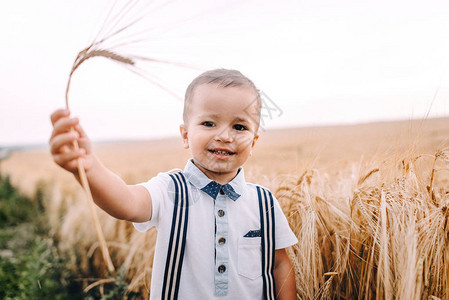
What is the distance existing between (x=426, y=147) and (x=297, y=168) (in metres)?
0.62

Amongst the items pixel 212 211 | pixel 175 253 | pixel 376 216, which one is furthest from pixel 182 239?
pixel 376 216

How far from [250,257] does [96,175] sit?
2.40 ft

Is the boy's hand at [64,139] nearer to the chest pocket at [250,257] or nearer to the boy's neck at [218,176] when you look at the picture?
the boy's neck at [218,176]

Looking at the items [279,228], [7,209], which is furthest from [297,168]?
[7,209]

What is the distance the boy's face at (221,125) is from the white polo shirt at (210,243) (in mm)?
104

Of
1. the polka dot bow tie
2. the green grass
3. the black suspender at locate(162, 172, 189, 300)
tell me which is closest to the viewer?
the black suspender at locate(162, 172, 189, 300)

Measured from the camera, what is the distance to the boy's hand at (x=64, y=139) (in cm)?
85

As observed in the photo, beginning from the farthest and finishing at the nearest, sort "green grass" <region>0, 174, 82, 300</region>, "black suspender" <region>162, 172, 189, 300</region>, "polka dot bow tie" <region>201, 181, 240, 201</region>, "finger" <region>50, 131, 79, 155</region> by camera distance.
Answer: "green grass" <region>0, 174, 82, 300</region> → "polka dot bow tie" <region>201, 181, 240, 201</region> → "black suspender" <region>162, 172, 189, 300</region> → "finger" <region>50, 131, 79, 155</region>

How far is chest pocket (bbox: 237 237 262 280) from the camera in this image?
54.0 inches

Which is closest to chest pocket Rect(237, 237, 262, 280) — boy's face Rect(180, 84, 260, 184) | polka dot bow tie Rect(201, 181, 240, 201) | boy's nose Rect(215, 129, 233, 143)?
polka dot bow tie Rect(201, 181, 240, 201)

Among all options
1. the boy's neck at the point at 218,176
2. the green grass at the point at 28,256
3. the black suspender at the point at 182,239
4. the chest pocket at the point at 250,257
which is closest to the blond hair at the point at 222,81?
the boy's neck at the point at 218,176

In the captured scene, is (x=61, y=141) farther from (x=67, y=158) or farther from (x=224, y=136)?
(x=224, y=136)

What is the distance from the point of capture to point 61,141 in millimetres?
852

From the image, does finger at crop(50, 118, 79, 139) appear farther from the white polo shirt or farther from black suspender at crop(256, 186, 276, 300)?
black suspender at crop(256, 186, 276, 300)
